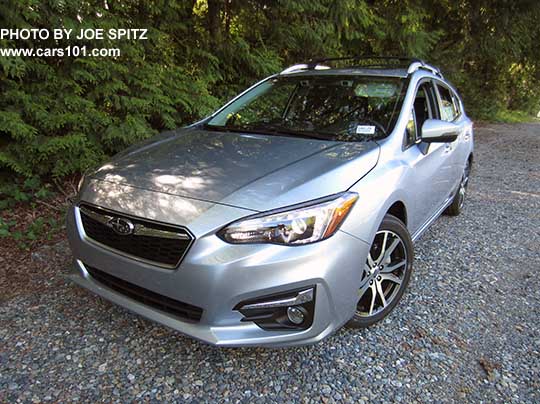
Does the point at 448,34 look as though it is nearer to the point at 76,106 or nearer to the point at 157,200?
the point at 76,106

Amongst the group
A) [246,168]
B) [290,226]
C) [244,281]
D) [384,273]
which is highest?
[246,168]

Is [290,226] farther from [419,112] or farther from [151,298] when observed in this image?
[419,112]

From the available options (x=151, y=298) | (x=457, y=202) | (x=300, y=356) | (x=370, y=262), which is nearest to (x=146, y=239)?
(x=151, y=298)

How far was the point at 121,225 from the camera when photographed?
2.03 meters

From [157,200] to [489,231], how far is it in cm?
361

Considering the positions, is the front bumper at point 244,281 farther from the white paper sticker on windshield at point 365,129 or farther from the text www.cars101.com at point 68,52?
the text www.cars101.com at point 68,52

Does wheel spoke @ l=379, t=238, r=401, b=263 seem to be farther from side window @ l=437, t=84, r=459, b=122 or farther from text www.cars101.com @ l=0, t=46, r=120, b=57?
text www.cars101.com @ l=0, t=46, r=120, b=57

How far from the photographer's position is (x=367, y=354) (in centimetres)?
226

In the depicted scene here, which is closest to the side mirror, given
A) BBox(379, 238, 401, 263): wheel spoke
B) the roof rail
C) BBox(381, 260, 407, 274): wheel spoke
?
the roof rail

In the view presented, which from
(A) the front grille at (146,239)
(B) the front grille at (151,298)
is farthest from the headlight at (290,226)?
(B) the front grille at (151,298)

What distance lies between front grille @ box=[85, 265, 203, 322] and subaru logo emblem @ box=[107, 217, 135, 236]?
0.28m

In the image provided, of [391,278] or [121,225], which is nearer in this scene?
[121,225]

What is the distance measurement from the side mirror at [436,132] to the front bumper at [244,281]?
3.70 feet

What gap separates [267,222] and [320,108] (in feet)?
5.13
